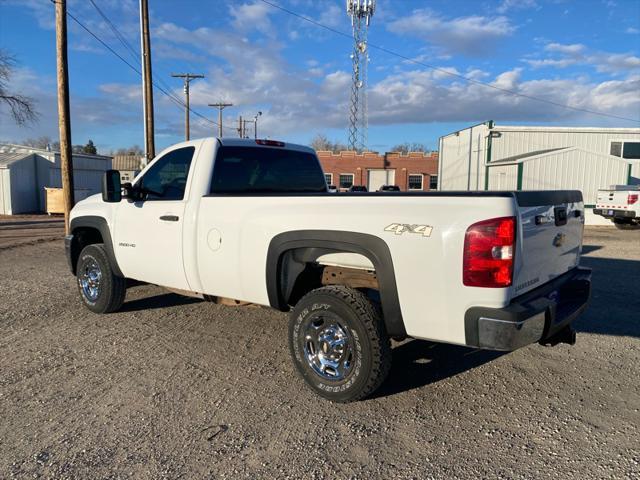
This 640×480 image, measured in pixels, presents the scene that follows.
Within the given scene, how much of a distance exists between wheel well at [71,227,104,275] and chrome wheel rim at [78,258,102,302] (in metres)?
0.40

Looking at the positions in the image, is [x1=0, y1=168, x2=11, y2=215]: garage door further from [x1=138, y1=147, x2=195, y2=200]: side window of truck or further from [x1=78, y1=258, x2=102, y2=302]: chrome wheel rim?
[x1=138, y1=147, x2=195, y2=200]: side window of truck

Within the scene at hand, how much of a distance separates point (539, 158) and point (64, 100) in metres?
19.5

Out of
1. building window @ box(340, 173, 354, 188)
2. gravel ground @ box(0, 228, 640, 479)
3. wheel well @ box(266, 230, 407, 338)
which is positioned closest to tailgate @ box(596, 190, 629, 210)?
gravel ground @ box(0, 228, 640, 479)

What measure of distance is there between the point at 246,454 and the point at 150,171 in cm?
340

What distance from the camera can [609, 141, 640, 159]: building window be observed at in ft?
92.6

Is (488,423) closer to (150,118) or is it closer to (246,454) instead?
(246,454)

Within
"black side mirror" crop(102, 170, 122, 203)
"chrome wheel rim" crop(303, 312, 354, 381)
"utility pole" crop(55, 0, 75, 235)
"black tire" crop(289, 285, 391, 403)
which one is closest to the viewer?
"black tire" crop(289, 285, 391, 403)

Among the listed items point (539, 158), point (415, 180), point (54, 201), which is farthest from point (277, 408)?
point (415, 180)

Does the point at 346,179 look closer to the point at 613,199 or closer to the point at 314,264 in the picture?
the point at 613,199

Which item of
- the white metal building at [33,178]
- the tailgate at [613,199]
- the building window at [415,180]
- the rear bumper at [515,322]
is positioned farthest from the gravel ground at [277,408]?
the building window at [415,180]

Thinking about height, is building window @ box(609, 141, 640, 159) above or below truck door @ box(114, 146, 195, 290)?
above

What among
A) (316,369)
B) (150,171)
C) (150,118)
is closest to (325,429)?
(316,369)

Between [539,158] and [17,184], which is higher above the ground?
[539,158]

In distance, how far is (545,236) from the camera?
136 inches
